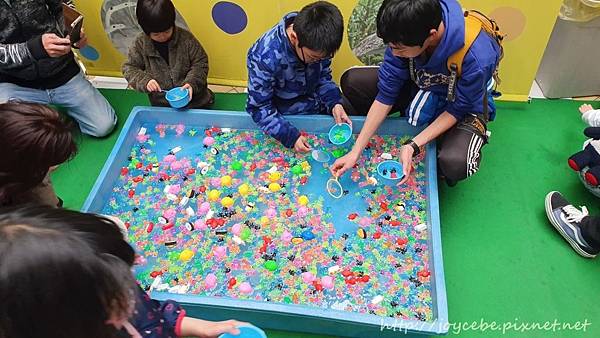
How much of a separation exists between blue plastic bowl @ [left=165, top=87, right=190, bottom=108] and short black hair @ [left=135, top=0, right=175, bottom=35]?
0.78 feet

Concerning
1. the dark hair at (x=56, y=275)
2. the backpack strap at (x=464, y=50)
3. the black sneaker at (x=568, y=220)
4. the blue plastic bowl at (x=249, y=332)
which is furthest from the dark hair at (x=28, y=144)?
the black sneaker at (x=568, y=220)

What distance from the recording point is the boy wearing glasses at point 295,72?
54.6 inches

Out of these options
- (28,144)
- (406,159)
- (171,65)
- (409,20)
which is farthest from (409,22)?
(171,65)

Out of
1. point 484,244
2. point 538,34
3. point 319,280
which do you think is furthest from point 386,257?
point 538,34

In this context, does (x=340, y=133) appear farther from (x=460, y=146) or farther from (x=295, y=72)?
(x=460, y=146)

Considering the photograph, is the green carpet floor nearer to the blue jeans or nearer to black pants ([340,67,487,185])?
the blue jeans

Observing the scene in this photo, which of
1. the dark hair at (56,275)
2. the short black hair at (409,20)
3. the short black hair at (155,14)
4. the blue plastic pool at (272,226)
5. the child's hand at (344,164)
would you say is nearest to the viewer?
the dark hair at (56,275)

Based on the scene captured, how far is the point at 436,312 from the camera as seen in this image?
1307 millimetres

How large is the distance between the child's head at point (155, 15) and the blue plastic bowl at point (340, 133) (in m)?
0.72

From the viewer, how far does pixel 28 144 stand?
3.54 ft

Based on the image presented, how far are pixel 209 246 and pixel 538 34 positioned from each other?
1470mm

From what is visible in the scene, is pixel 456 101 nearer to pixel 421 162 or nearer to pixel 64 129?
pixel 421 162

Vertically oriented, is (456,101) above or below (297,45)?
below

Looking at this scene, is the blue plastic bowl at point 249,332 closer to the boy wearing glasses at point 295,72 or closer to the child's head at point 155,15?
the boy wearing glasses at point 295,72
